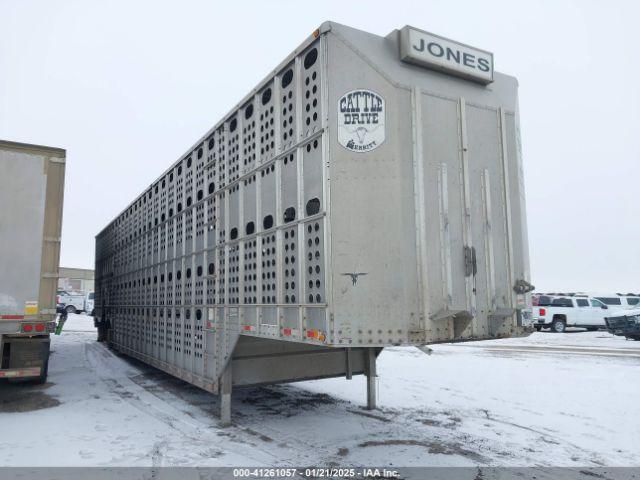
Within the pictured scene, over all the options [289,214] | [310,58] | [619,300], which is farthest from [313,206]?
[619,300]

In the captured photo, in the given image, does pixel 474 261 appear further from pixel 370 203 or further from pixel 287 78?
pixel 287 78

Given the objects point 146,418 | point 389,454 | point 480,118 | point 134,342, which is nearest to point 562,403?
point 389,454

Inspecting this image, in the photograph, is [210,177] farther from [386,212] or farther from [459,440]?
[459,440]

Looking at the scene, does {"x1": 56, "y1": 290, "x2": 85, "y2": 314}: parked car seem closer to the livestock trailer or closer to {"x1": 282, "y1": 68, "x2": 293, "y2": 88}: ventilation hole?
the livestock trailer

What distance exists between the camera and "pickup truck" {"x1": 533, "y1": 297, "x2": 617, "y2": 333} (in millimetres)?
23547

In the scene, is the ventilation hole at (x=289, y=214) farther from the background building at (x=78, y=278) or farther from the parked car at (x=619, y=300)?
the background building at (x=78, y=278)

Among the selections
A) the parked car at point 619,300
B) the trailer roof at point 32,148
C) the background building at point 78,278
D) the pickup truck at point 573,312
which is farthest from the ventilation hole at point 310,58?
the background building at point 78,278

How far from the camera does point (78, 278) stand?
213ft

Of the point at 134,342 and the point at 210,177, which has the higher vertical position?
the point at 210,177

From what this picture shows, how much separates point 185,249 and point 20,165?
2995 mm

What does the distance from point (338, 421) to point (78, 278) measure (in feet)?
220

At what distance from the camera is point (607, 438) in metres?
6.08

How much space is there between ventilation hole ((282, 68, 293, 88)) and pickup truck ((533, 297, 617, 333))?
21.9 metres

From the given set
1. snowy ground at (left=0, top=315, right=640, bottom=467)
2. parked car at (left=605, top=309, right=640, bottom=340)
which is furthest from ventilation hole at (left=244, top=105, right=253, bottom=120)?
parked car at (left=605, top=309, right=640, bottom=340)
